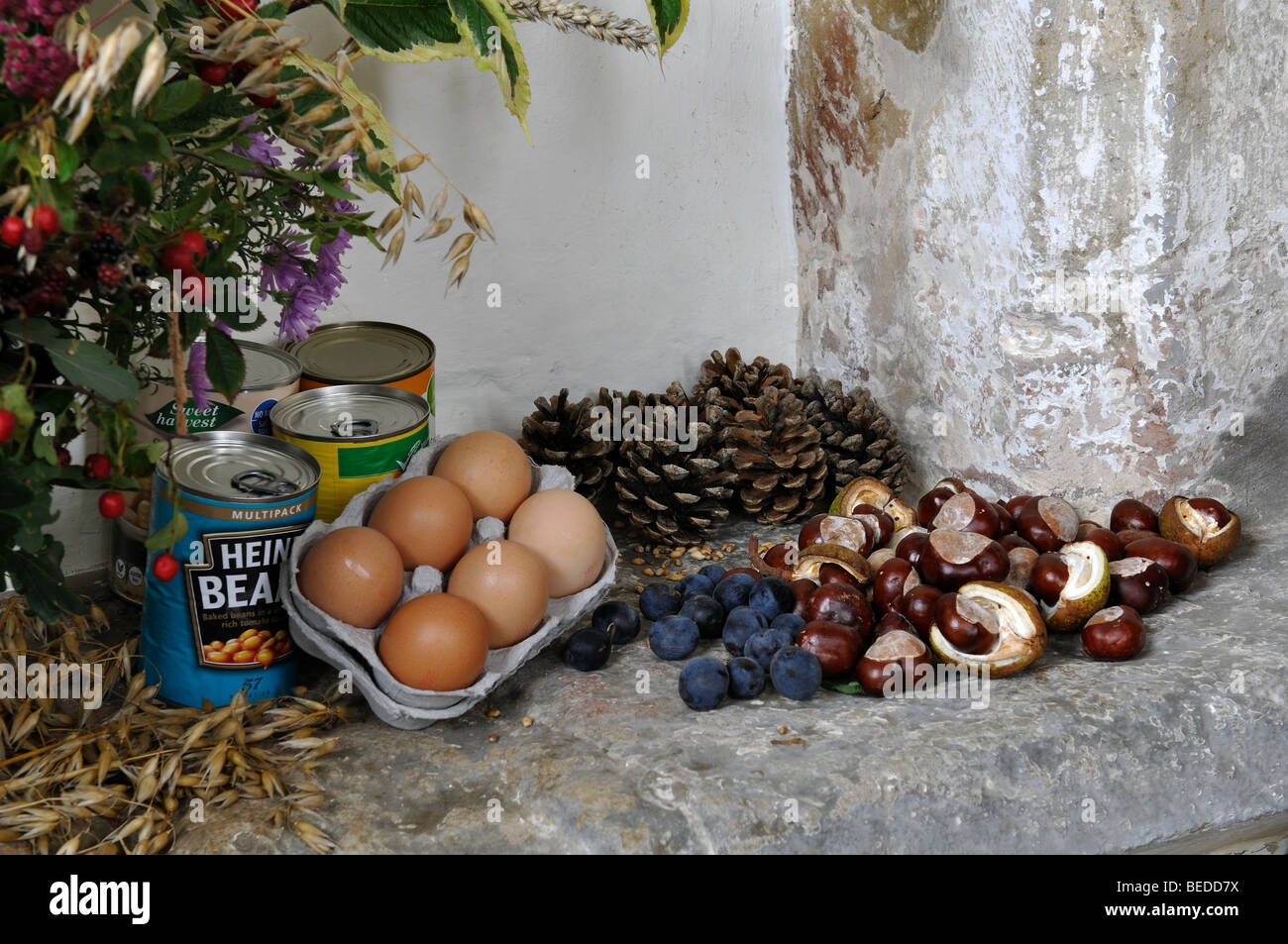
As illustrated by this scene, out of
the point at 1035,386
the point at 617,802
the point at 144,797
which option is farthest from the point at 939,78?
the point at 144,797

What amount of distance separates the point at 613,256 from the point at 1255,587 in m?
A: 0.91

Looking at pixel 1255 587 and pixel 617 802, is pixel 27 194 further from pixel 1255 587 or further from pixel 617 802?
pixel 1255 587

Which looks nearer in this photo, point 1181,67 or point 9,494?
point 9,494

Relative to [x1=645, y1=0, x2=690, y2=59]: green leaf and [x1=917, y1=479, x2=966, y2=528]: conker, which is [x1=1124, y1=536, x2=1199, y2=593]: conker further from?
[x1=645, y1=0, x2=690, y2=59]: green leaf

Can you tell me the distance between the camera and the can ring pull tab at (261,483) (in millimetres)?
1099

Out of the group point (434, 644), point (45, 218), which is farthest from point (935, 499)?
point (45, 218)

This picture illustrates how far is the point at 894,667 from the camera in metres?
1.18

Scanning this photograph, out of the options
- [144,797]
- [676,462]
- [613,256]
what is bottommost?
[144,797]

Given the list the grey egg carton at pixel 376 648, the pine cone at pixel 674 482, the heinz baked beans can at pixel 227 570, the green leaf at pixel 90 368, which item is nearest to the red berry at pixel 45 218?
the green leaf at pixel 90 368

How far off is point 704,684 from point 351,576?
13.6 inches

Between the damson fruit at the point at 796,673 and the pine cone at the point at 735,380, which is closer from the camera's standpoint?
the damson fruit at the point at 796,673

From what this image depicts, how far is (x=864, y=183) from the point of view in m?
1.64

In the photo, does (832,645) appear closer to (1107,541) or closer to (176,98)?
(1107,541)

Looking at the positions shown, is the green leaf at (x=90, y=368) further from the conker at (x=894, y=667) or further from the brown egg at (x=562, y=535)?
the conker at (x=894, y=667)
